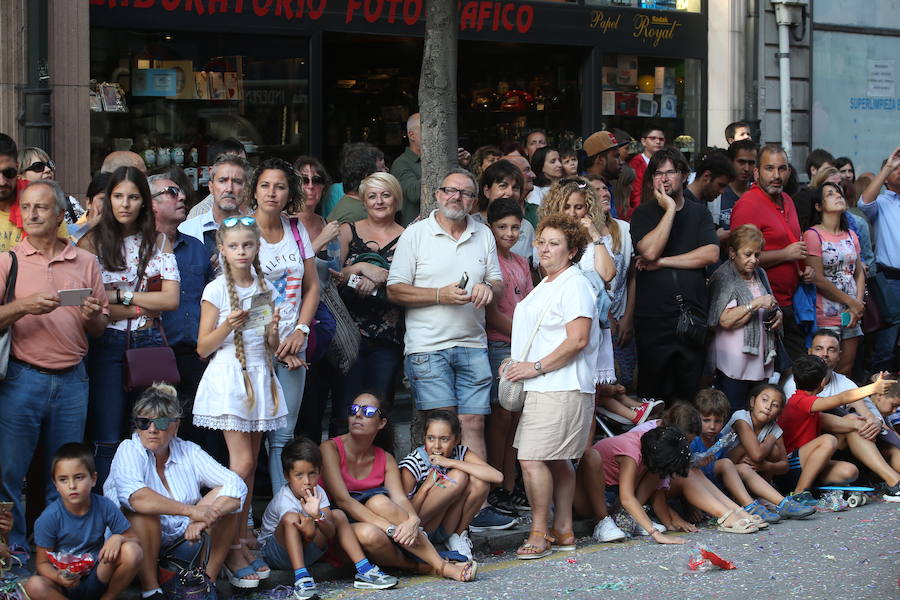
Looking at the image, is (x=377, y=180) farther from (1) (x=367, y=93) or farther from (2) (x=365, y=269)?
(1) (x=367, y=93)

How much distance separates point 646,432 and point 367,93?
6460 mm

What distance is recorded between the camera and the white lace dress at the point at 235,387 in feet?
21.4

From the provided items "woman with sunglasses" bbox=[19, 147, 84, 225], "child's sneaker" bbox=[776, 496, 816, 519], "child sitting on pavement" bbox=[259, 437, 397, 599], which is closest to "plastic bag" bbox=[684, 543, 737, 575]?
"child's sneaker" bbox=[776, 496, 816, 519]

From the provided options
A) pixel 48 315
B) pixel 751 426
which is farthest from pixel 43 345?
pixel 751 426

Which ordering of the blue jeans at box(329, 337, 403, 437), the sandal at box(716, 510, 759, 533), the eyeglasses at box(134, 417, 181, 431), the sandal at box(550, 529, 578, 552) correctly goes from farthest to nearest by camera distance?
1. the blue jeans at box(329, 337, 403, 437)
2. the sandal at box(716, 510, 759, 533)
3. the sandal at box(550, 529, 578, 552)
4. the eyeglasses at box(134, 417, 181, 431)

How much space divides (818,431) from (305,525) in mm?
4273

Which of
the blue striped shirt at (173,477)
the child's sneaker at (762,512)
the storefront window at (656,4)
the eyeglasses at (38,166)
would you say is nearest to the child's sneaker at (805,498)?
the child's sneaker at (762,512)

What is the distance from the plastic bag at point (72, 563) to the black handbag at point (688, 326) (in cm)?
452

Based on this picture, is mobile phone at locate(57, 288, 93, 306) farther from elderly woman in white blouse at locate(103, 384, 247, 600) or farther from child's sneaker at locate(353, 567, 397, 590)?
child's sneaker at locate(353, 567, 397, 590)

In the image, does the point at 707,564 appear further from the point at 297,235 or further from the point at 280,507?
the point at 297,235

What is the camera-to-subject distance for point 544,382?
740 cm

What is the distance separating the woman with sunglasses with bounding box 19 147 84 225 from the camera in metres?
7.77

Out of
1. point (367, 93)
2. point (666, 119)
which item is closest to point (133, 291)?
point (367, 93)

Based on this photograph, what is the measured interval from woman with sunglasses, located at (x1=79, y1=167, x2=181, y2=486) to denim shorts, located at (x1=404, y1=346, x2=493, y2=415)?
1611 mm
